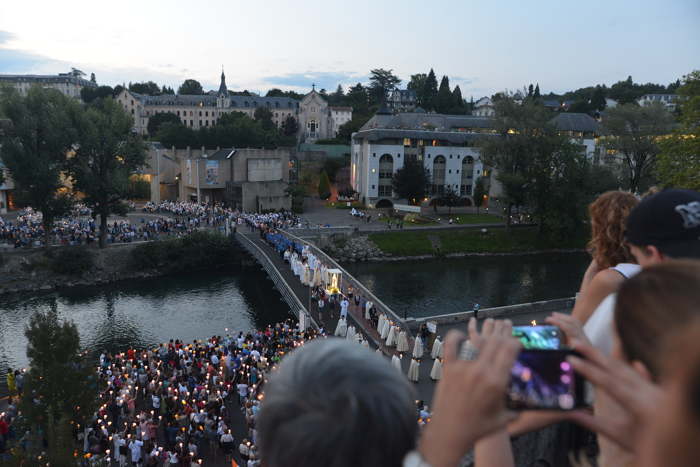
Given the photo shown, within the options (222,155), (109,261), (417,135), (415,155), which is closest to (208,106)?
(222,155)

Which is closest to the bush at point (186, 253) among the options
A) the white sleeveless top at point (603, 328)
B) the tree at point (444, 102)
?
the white sleeveless top at point (603, 328)

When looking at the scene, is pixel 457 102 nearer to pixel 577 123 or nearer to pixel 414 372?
pixel 577 123

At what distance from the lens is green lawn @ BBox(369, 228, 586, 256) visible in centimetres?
4556

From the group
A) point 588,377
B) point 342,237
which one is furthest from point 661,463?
point 342,237

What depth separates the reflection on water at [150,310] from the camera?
1057 inches

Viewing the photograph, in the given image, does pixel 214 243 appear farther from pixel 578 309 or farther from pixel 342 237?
pixel 578 309

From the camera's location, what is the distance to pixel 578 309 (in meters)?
2.99

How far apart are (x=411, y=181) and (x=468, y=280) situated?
20.3 meters

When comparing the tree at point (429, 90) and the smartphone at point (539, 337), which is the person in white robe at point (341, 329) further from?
the tree at point (429, 90)

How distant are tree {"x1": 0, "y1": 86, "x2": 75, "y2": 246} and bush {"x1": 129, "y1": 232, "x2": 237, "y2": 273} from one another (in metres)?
6.64

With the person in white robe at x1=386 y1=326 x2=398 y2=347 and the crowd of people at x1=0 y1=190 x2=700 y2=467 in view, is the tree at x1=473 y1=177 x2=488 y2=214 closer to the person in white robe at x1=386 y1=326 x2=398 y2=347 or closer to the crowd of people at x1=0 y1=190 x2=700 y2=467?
the person in white robe at x1=386 y1=326 x2=398 y2=347

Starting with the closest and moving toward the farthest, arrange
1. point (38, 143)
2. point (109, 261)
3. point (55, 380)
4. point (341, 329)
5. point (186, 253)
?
1. point (55, 380)
2. point (341, 329)
3. point (38, 143)
4. point (109, 261)
5. point (186, 253)

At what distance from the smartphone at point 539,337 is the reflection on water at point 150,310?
26759 millimetres

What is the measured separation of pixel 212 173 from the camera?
185ft
